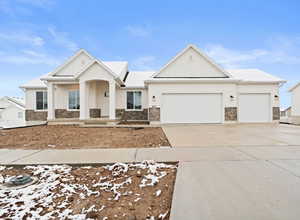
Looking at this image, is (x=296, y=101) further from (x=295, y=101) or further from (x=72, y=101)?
(x=72, y=101)

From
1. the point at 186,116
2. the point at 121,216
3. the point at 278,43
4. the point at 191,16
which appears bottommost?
the point at 121,216

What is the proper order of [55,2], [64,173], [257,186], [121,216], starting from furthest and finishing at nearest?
[55,2] < [64,173] < [257,186] < [121,216]

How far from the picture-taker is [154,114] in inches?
527

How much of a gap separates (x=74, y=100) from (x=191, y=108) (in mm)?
10454

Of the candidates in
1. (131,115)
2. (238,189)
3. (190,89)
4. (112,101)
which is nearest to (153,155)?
(238,189)

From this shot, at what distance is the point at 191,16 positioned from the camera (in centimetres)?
1573

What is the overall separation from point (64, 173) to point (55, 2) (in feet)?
46.6

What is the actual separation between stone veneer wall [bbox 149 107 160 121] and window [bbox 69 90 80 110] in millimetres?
7020

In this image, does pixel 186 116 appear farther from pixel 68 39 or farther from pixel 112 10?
pixel 68 39

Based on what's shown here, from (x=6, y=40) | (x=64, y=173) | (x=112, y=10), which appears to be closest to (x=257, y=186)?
(x=64, y=173)

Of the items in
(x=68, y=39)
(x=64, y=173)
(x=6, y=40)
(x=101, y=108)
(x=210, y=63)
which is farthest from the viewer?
(x=68, y=39)

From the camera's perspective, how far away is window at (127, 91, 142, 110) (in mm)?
15547

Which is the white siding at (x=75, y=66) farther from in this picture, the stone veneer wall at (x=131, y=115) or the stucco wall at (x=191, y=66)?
Answer: the stucco wall at (x=191, y=66)

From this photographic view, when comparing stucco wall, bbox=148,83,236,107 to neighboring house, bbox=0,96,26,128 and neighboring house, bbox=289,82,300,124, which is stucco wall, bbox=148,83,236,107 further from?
neighboring house, bbox=0,96,26,128
